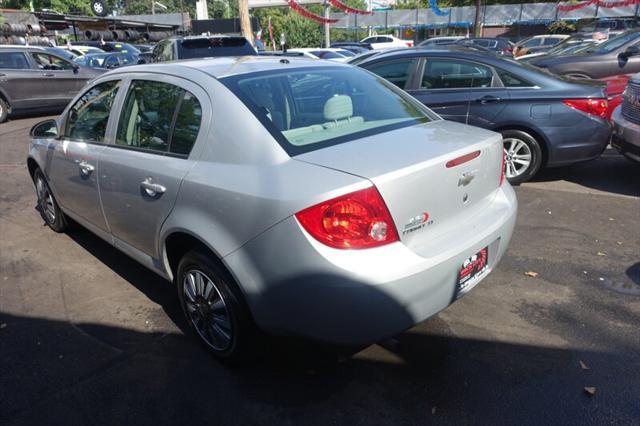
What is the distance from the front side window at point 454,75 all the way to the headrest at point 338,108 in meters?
3.34

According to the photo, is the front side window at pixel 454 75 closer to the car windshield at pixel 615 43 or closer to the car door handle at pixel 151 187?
the car door handle at pixel 151 187

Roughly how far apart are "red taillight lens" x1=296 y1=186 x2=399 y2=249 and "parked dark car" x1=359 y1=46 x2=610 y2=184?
4.04m

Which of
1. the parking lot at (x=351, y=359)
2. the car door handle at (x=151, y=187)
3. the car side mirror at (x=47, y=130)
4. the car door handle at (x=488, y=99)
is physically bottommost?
the parking lot at (x=351, y=359)

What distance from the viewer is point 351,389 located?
2.59 metres

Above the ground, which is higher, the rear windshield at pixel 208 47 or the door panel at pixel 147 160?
the rear windshield at pixel 208 47

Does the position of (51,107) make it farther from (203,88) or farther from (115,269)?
(203,88)

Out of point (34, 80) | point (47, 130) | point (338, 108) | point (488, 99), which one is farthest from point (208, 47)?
point (338, 108)

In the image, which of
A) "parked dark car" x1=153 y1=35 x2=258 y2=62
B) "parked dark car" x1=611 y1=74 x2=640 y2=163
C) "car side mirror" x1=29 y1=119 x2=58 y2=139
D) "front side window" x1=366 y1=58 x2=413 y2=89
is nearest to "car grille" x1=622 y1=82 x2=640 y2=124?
"parked dark car" x1=611 y1=74 x2=640 y2=163

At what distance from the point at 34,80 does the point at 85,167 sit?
9.99 m

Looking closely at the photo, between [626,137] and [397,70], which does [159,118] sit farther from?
[626,137]

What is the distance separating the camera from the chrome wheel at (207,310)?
2.66 m

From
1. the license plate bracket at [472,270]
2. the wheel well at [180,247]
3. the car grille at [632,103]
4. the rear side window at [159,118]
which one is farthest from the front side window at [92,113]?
the car grille at [632,103]

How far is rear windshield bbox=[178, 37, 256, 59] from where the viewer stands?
28.2 feet

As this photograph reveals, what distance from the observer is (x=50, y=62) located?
12.2 metres
